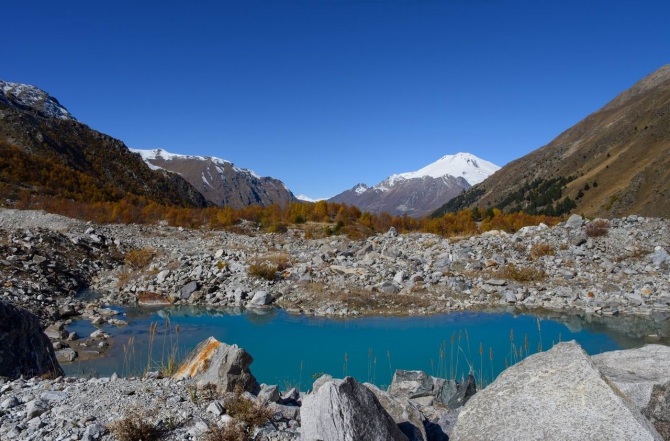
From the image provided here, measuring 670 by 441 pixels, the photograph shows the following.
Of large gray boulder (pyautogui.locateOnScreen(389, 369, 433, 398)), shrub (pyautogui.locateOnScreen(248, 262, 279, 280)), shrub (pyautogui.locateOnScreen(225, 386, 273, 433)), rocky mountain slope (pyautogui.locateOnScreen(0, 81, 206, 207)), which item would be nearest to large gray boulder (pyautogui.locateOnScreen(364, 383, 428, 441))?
shrub (pyautogui.locateOnScreen(225, 386, 273, 433))

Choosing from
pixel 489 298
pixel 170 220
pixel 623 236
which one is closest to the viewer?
pixel 489 298

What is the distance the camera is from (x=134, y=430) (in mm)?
4445

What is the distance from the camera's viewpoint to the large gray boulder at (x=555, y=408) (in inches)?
144

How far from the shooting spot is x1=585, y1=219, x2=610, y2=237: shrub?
27.0m

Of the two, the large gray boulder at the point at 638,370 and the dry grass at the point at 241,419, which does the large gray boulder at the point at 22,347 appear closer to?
the dry grass at the point at 241,419

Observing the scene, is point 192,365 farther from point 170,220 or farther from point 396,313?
point 170,220

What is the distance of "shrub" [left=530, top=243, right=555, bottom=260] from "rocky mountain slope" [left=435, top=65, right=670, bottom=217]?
6727cm

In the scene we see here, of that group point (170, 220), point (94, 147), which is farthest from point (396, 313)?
point (94, 147)

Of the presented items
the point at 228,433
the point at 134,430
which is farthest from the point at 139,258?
the point at 228,433

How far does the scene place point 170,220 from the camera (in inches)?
1854

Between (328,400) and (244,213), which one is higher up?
(244,213)

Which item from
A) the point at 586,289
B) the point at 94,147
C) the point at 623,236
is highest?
the point at 94,147

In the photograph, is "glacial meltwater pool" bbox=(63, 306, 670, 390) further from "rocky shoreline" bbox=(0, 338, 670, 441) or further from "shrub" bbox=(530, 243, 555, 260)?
"shrub" bbox=(530, 243, 555, 260)

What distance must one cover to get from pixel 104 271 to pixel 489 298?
821 inches
